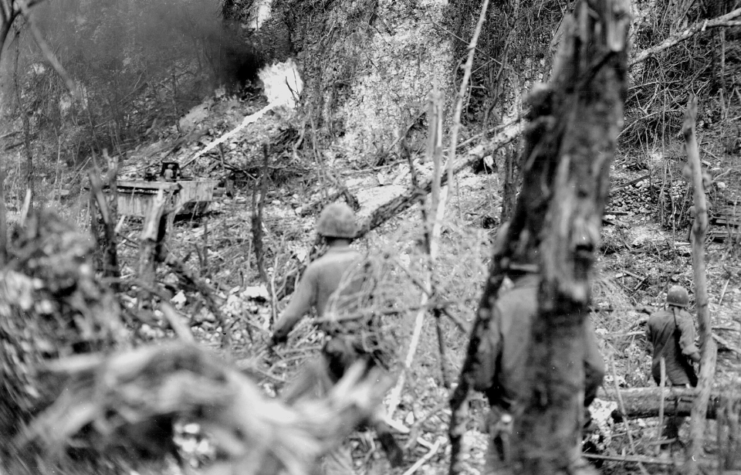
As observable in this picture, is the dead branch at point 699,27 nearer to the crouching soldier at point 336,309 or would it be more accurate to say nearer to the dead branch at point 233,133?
the crouching soldier at point 336,309

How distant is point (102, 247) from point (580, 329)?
5.12 m

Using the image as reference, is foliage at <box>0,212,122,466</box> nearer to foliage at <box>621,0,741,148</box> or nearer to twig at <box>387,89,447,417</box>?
twig at <box>387,89,447,417</box>

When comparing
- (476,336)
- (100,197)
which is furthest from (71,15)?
(476,336)

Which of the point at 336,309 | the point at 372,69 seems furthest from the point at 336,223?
the point at 372,69

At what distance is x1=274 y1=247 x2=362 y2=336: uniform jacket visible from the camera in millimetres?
3643

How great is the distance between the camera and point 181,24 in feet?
49.0

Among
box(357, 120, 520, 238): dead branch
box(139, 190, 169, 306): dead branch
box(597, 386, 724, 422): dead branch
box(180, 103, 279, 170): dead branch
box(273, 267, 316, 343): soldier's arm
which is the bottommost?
box(597, 386, 724, 422): dead branch

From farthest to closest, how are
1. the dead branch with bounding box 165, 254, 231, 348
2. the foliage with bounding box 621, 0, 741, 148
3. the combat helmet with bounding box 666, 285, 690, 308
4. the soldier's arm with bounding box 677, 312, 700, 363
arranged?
the foliage with bounding box 621, 0, 741, 148, the combat helmet with bounding box 666, 285, 690, 308, the soldier's arm with bounding box 677, 312, 700, 363, the dead branch with bounding box 165, 254, 231, 348

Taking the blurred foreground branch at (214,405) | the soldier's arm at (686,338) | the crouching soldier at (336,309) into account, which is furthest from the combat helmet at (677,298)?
the blurred foreground branch at (214,405)

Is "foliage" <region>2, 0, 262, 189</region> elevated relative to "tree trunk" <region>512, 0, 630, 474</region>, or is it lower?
elevated

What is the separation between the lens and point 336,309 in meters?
3.51

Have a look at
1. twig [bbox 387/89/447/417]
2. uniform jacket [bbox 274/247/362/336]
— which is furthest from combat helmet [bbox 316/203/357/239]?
twig [bbox 387/89/447/417]

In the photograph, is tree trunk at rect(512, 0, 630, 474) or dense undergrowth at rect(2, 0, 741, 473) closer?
tree trunk at rect(512, 0, 630, 474)

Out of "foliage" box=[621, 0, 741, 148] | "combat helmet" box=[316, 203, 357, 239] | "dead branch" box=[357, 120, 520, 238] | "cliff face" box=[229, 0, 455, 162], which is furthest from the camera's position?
"cliff face" box=[229, 0, 455, 162]
